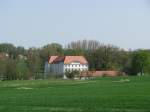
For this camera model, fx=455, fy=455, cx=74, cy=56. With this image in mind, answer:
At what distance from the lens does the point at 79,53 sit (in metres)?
168

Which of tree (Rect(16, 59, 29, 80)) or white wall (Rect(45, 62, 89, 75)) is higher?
white wall (Rect(45, 62, 89, 75))

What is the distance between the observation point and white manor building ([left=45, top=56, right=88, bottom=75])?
159875 millimetres

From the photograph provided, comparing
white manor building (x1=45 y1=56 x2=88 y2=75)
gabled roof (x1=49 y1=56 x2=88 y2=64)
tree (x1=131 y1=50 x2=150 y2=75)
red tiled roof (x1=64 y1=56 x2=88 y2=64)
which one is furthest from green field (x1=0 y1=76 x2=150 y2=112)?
white manor building (x1=45 y1=56 x2=88 y2=75)

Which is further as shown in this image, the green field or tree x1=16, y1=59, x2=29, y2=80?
tree x1=16, y1=59, x2=29, y2=80

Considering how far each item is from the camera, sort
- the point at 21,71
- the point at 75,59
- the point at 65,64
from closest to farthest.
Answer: the point at 21,71
the point at 75,59
the point at 65,64

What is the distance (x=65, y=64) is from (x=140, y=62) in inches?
1542

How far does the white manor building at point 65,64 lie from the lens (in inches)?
6294

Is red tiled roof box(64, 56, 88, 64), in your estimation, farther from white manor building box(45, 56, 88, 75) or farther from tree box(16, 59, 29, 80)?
tree box(16, 59, 29, 80)

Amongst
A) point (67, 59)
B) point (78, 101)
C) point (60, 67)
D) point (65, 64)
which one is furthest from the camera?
point (60, 67)

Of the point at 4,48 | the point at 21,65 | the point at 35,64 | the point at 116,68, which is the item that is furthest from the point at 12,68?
the point at 4,48

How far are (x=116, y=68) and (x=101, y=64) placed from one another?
6.66 m

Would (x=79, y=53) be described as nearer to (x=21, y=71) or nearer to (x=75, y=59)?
(x=75, y=59)

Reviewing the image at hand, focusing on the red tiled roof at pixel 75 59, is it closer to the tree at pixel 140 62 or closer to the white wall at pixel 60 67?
the white wall at pixel 60 67

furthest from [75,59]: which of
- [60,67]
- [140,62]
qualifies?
[140,62]
